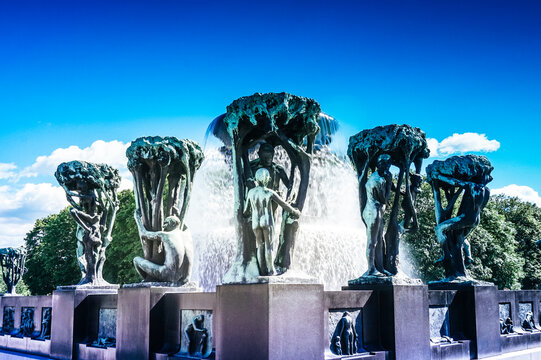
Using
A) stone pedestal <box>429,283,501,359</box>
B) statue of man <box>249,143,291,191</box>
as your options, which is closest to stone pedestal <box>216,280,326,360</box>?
statue of man <box>249,143,291,191</box>

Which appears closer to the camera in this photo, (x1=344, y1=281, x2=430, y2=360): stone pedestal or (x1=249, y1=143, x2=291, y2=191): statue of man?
(x1=249, y1=143, x2=291, y2=191): statue of man

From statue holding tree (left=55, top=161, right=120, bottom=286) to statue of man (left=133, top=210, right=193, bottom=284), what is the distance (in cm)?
272

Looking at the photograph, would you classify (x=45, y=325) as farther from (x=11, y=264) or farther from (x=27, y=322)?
(x=11, y=264)

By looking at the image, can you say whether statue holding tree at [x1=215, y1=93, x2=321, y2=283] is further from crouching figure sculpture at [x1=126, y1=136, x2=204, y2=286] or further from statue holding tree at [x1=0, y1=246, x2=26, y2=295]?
statue holding tree at [x1=0, y1=246, x2=26, y2=295]

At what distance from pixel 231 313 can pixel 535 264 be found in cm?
3588

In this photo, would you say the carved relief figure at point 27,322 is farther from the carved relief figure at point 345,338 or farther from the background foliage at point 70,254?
the background foliage at point 70,254

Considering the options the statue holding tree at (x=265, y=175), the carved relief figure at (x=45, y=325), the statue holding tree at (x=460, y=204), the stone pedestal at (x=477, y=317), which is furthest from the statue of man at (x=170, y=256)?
the statue holding tree at (x=460, y=204)

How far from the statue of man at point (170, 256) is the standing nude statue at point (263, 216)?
8.08 feet

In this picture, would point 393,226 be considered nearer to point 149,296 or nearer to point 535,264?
point 149,296

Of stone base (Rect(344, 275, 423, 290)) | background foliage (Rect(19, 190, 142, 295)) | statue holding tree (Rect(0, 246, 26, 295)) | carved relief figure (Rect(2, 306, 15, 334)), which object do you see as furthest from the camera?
background foliage (Rect(19, 190, 142, 295))

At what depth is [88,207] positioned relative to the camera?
1193cm

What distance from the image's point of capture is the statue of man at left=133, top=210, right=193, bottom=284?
9266mm

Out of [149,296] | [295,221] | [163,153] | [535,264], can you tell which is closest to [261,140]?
[295,221]

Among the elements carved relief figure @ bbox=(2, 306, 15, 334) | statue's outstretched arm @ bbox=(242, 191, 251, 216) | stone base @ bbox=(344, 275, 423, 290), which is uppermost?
statue's outstretched arm @ bbox=(242, 191, 251, 216)
